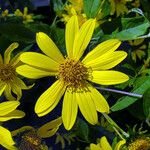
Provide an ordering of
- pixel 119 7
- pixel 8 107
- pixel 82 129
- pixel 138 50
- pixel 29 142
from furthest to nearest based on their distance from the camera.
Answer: pixel 138 50, pixel 119 7, pixel 82 129, pixel 29 142, pixel 8 107

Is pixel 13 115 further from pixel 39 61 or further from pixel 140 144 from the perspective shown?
pixel 140 144

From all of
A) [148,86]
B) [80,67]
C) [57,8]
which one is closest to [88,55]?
[80,67]

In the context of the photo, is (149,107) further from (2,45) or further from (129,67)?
(2,45)

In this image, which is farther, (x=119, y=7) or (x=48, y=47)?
(x=119, y=7)

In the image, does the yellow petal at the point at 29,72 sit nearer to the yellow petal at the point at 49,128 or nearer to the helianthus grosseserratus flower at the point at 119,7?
the yellow petal at the point at 49,128

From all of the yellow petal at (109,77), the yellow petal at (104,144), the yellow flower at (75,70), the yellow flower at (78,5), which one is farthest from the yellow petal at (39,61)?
the yellow flower at (78,5)

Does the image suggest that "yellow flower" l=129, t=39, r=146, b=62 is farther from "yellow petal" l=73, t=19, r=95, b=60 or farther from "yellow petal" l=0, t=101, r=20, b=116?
"yellow petal" l=0, t=101, r=20, b=116

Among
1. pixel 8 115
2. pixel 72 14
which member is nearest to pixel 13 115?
pixel 8 115
